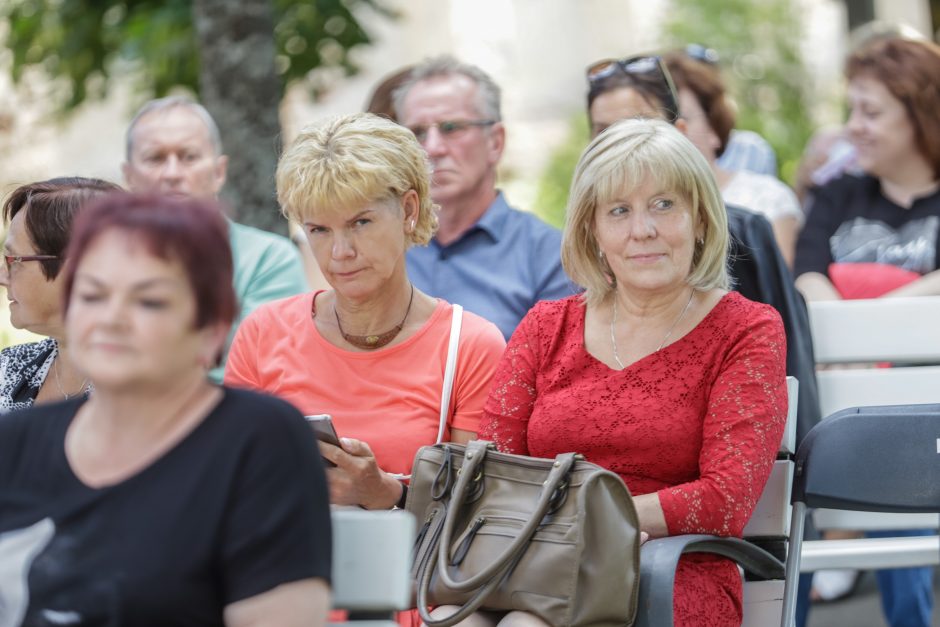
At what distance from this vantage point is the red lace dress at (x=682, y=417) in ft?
9.84

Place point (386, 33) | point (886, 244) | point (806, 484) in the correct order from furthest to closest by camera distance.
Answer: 1. point (386, 33)
2. point (886, 244)
3. point (806, 484)

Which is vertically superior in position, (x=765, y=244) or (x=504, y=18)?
Result: (x=504, y=18)

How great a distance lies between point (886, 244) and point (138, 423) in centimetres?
361

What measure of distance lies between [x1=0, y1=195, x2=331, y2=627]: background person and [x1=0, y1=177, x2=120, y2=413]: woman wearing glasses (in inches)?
48.5

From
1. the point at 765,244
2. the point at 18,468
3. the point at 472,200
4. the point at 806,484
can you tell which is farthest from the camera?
the point at 472,200

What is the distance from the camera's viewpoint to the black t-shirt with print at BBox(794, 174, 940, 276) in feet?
16.3

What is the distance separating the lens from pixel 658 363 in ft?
10.5

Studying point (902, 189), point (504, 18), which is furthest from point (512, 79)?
point (902, 189)

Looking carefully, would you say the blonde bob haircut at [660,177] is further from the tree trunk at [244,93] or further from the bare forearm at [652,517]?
the tree trunk at [244,93]

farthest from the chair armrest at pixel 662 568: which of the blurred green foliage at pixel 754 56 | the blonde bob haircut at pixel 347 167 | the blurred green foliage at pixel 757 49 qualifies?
the blurred green foliage at pixel 757 49

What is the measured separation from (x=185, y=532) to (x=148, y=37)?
14.1 ft

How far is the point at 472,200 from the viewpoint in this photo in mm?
4586

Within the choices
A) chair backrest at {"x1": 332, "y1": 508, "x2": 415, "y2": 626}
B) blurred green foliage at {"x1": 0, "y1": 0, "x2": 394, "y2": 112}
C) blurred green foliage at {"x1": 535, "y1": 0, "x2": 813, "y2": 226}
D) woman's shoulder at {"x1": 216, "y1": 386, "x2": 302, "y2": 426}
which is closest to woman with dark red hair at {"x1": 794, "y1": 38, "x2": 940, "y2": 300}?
blurred green foliage at {"x1": 0, "y1": 0, "x2": 394, "y2": 112}

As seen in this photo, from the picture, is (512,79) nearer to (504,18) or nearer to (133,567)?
(504,18)
